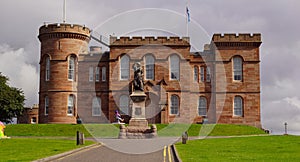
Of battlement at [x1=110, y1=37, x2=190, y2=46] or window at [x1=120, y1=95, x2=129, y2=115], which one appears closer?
window at [x1=120, y1=95, x2=129, y2=115]

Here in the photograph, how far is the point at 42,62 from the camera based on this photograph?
172 feet

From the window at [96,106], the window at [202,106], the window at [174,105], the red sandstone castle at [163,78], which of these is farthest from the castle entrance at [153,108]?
the window at [96,106]

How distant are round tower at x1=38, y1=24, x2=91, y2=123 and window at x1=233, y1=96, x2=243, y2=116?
18826 mm

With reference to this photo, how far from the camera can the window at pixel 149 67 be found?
169ft

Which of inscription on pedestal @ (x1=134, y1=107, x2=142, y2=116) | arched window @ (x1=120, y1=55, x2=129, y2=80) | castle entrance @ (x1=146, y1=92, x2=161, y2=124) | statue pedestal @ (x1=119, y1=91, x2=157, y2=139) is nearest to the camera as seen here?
statue pedestal @ (x1=119, y1=91, x2=157, y2=139)

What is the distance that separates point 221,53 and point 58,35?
62.7ft

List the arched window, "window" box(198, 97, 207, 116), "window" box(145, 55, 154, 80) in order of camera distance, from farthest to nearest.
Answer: "window" box(198, 97, 207, 116)
the arched window
"window" box(145, 55, 154, 80)

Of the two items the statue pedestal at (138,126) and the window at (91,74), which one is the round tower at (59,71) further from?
the statue pedestal at (138,126)

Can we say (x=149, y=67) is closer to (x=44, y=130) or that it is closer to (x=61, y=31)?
(x=61, y=31)

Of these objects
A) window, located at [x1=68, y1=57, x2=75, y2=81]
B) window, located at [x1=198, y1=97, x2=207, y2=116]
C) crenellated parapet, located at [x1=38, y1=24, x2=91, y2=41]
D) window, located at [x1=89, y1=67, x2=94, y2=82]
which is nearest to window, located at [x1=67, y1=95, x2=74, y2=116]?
window, located at [x1=68, y1=57, x2=75, y2=81]

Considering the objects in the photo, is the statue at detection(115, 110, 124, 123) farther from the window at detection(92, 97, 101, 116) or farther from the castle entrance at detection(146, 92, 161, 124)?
the window at detection(92, 97, 101, 116)

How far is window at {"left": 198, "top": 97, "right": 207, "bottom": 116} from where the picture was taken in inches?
2053

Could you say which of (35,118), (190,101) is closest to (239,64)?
(190,101)

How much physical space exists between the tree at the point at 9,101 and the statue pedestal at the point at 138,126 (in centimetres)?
2674
